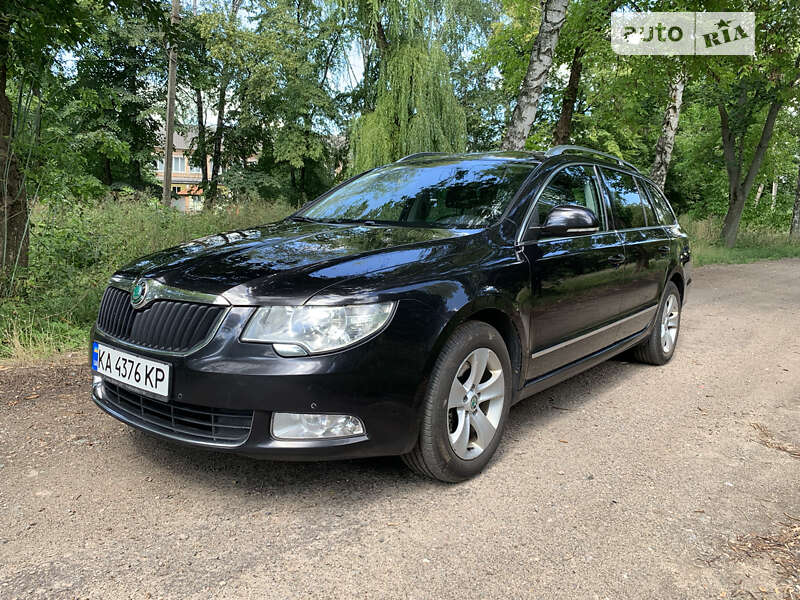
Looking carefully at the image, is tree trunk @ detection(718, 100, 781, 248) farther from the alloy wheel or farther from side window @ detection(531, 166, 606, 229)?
the alloy wheel

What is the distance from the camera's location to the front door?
351 centimetres

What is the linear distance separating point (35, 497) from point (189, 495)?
691 mm

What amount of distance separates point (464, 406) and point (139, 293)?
163 centimetres

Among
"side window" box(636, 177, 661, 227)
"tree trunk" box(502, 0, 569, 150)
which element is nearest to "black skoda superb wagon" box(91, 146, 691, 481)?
"side window" box(636, 177, 661, 227)

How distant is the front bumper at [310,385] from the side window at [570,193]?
1.40 metres

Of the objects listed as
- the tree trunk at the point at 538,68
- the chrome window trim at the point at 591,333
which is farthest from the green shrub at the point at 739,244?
the chrome window trim at the point at 591,333

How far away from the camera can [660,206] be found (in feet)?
18.9

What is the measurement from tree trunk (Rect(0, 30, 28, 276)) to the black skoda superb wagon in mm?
3157

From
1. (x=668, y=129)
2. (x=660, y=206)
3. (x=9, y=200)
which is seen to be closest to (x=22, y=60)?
(x=9, y=200)

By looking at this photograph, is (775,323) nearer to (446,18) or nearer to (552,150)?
(552,150)

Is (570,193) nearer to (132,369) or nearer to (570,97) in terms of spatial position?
(132,369)

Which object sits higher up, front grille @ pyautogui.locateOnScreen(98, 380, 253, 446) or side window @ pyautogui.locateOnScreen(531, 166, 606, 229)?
side window @ pyautogui.locateOnScreen(531, 166, 606, 229)

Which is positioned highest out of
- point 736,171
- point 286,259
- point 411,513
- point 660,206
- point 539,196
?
point 736,171

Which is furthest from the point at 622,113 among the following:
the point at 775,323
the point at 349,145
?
the point at 775,323
